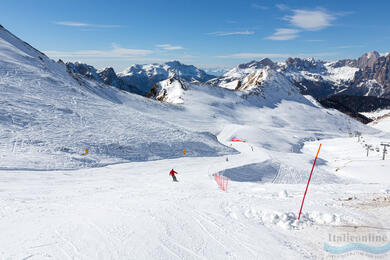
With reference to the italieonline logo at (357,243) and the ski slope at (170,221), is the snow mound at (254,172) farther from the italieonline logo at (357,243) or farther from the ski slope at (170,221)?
the italieonline logo at (357,243)

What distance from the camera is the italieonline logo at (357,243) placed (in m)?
7.78

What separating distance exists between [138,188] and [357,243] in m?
12.8

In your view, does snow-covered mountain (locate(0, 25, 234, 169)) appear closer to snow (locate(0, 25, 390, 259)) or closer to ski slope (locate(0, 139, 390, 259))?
snow (locate(0, 25, 390, 259))

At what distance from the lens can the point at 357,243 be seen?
26.9ft

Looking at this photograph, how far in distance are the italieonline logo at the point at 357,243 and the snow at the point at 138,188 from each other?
0.35 m

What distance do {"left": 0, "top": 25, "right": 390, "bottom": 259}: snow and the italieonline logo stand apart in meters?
0.35

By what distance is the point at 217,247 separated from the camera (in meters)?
8.01

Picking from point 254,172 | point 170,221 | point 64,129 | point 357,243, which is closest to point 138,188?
point 170,221

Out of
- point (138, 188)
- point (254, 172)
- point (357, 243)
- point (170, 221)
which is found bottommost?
point (254, 172)

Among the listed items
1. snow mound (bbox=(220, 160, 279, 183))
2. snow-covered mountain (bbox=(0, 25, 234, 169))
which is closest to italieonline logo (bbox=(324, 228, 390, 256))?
snow mound (bbox=(220, 160, 279, 183))

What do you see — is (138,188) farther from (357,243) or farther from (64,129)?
(64,129)

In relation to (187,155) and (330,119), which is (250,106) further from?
(187,155)

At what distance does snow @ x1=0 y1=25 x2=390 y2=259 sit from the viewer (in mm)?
8016

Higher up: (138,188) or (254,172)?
(138,188)
